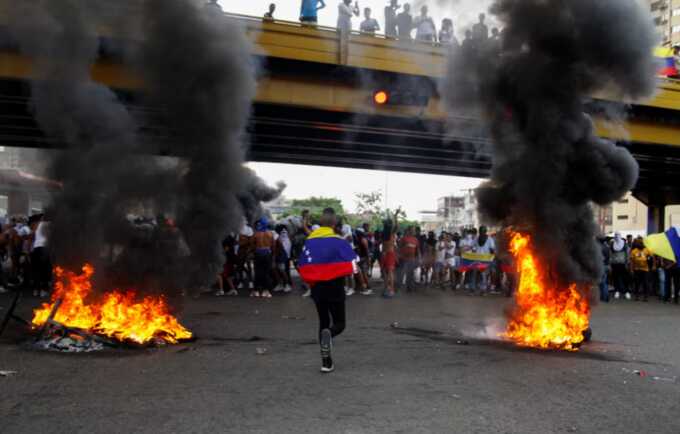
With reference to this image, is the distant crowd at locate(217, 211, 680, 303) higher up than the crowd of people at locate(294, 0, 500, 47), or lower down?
lower down

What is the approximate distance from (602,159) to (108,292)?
633 centimetres

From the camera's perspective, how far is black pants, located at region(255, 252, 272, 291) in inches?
530

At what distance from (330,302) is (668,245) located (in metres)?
11.5

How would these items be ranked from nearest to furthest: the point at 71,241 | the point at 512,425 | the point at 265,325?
the point at 512,425 < the point at 71,241 < the point at 265,325

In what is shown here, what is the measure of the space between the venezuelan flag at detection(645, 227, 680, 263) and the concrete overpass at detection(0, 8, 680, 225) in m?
2.73

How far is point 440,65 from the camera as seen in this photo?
14383mm

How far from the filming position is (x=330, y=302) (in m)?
6.48

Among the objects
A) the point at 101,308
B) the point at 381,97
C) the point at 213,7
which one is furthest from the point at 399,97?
the point at 101,308

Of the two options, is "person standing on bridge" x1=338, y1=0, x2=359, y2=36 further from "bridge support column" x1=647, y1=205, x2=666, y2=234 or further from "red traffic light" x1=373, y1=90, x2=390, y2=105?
"bridge support column" x1=647, y1=205, x2=666, y2=234

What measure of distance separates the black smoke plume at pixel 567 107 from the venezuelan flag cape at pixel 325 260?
9.86ft

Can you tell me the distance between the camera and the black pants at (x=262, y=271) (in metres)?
13.5

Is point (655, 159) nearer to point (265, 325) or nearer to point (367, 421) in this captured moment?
point (265, 325)

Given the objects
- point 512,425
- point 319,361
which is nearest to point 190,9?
point 319,361

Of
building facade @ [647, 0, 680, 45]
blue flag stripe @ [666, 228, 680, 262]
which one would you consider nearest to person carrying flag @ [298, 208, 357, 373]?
blue flag stripe @ [666, 228, 680, 262]
